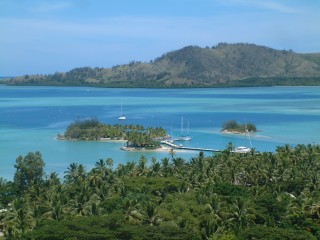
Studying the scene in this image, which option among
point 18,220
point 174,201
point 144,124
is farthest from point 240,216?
point 144,124

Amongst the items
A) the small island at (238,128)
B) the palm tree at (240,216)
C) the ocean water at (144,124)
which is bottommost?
the ocean water at (144,124)

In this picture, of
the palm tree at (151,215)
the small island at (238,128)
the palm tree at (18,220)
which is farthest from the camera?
the small island at (238,128)

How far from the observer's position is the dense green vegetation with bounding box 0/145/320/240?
96.2 feet

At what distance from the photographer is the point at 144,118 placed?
12875cm

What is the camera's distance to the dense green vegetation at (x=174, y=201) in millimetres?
29328

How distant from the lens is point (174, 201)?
35.3 meters

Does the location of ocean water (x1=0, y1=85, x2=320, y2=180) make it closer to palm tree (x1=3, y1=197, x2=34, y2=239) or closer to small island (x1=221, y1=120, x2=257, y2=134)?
small island (x1=221, y1=120, x2=257, y2=134)

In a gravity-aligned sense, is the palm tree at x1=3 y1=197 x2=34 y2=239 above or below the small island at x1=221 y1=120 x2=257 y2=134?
above

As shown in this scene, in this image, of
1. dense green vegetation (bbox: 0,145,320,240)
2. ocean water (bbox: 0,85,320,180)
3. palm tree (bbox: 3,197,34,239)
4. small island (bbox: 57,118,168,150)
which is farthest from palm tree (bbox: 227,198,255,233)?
small island (bbox: 57,118,168,150)

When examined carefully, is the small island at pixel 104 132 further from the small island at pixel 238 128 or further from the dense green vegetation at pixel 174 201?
the dense green vegetation at pixel 174 201

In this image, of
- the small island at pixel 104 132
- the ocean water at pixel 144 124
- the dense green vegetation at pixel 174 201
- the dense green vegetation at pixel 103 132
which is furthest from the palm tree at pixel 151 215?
the dense green vegetation at pixel 103 132

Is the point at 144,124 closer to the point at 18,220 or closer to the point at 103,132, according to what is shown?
the point at 103,132

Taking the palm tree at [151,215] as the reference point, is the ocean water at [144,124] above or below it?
below

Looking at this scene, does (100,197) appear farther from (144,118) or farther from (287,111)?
(287,111)
